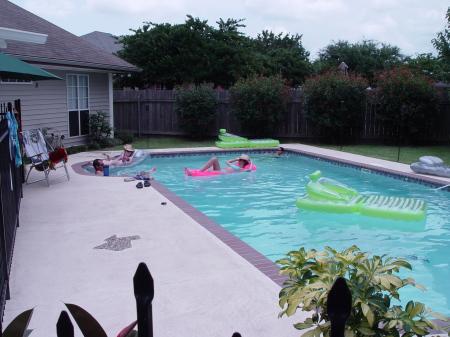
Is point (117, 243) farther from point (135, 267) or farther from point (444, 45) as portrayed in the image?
point (444, 45)

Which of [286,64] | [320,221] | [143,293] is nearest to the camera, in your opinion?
[143,293]

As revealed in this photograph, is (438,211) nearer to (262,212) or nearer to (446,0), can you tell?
(262,212)

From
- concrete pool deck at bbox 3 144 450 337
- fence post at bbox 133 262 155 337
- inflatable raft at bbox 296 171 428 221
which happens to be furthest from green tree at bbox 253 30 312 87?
fence post at bbox 133 262 155 337

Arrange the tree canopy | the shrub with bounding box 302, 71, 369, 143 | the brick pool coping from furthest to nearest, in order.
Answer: the tree canopy
the shrub with bounding box 302, 71, 369, 143
the brick pool coping

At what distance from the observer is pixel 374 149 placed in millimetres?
15844

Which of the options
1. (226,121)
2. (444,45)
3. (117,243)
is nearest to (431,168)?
(444,45)

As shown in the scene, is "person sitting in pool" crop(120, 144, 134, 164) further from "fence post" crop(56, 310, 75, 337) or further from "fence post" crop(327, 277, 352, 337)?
"fence post" crop(327, 277, 352, 337)

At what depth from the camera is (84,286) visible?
4137mm

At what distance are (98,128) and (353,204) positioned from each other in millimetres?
10310

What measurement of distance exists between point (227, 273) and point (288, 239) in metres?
2.79

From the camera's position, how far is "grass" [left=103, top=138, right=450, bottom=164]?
14.0m

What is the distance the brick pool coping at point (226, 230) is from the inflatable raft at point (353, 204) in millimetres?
2278

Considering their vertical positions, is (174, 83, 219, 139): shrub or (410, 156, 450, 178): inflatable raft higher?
(174, 83, 219, 139): shrub

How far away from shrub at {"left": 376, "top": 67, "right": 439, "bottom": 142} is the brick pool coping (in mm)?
3957
